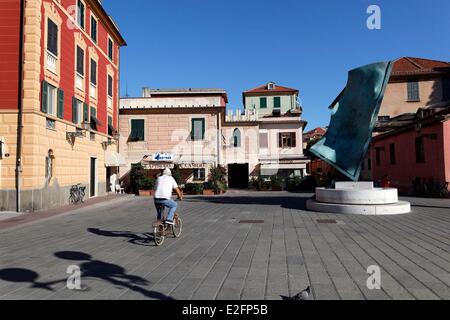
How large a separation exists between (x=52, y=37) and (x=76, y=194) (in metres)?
7.92

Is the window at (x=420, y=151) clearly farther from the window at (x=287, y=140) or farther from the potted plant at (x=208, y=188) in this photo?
the potted plant at (x=208, y=188)

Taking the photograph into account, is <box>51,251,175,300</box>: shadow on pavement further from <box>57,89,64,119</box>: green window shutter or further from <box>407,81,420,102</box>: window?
<box>407,81,420,102</box>: window

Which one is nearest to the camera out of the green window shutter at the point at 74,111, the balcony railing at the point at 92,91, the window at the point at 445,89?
the green window shutter at the point at 74,111

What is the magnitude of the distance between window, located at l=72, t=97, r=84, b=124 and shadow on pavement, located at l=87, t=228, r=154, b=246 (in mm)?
10357

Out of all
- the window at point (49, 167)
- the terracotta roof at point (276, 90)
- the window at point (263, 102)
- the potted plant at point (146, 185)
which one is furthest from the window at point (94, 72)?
the window at point (263, 102)

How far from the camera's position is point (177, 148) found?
88.6ft

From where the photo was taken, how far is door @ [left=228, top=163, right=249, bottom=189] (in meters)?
32.9

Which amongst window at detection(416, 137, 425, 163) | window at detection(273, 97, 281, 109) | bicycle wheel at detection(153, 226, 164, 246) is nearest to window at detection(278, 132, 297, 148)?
window at detection(416, 137, 425, 163)

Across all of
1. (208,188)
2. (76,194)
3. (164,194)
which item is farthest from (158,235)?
(208,188)

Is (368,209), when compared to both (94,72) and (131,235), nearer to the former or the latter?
(131,235)

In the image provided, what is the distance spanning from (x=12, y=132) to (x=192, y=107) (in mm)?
14892

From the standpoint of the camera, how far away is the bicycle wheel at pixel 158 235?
7199 mm

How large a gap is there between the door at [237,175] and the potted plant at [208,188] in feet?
26.6
